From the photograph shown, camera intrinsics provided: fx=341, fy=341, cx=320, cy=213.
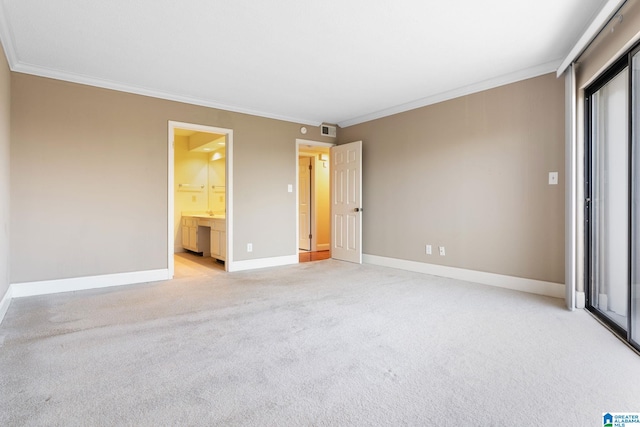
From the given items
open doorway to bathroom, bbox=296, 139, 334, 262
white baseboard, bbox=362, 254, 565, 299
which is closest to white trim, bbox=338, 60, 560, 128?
open doorway to bathroom, bbox=296, 139, 334, 262

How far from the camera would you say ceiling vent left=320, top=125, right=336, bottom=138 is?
6.12 meters

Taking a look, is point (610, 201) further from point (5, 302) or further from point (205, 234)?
point (205, 234)

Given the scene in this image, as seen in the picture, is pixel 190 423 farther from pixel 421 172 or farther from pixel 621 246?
pixel 421 172

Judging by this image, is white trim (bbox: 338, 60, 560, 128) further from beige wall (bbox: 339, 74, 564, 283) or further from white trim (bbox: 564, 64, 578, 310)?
white trim (bbox: 564, 64, 578, 310)

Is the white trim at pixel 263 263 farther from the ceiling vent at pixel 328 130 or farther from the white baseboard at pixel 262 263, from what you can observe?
the ceiling vent at pixel 328 130

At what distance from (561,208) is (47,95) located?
221 inches

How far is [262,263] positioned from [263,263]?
0.02m

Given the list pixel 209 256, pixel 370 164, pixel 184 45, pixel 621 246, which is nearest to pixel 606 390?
pixel 621 246

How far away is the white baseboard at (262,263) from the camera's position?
16.8 feet

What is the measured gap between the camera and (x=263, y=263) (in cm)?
541

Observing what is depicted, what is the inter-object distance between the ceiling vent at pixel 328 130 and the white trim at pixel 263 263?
7.37 feet

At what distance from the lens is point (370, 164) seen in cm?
566

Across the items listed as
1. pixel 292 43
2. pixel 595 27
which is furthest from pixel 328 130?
pixel 595 27

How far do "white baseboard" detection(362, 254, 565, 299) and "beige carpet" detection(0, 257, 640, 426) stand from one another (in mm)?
222
